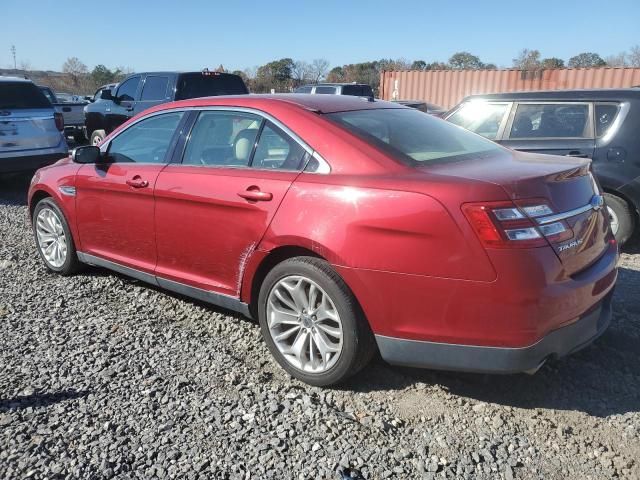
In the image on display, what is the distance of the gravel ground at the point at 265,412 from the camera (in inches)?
97.3

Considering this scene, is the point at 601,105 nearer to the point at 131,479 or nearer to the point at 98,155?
the point at 98,155

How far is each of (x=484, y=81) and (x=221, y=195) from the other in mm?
19606

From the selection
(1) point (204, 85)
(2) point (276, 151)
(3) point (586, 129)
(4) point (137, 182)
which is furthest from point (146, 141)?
(1) point (204, 85)

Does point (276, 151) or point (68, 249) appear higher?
point (276, 151)

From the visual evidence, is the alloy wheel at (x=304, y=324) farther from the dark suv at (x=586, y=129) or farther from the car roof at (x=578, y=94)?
the car roof at (x=578, y=94)

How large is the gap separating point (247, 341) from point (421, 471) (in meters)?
1.59

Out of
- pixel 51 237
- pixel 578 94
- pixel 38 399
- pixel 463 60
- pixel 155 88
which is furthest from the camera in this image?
pixel 463 60

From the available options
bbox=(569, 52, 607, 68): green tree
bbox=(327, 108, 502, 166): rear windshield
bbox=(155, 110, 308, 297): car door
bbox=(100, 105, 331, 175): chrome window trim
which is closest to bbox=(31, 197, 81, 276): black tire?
bbox=(100, 105, 331, 175): chrome window trim

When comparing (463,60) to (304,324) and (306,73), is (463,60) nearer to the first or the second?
(306,73)

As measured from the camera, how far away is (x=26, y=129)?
8.52m

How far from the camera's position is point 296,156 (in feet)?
10.4

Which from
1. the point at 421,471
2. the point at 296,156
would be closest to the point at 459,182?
the point at 296,156

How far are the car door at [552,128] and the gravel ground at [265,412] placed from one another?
230 centimetres

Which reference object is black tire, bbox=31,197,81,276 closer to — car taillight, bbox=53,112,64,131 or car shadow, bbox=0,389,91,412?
car shadow, bbox=0,389,91,412
